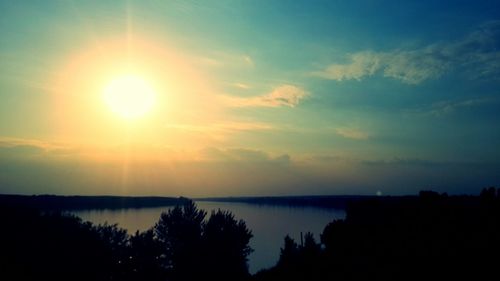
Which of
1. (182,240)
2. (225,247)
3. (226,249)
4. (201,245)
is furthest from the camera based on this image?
(182,240)

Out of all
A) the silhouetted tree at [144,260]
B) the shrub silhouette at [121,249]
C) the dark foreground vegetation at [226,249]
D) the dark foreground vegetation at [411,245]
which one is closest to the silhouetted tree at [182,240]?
the shrub silhouette at [121,249]

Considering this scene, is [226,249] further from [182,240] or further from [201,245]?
[182,240]

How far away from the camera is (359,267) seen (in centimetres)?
3562

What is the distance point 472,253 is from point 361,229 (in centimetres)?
2069

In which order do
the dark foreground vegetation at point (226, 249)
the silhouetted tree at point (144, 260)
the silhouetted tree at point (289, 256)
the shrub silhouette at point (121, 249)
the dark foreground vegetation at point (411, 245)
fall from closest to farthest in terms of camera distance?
1. the dark foreground vegetation at point (411, 245)
2. the dark foreground vegetation at point (226, 249)
3. the shrub silhouette at point (121, 249)
4. the silhouetted tree at point (144, 260)
5. the silhouetted tree at point (289, 256)

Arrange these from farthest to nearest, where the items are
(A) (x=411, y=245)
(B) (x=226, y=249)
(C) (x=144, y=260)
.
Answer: (B) (x=226, y=249) → (C) (x=144, y=260) → (A) (x=411, y=245)

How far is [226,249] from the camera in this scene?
43.4 meters

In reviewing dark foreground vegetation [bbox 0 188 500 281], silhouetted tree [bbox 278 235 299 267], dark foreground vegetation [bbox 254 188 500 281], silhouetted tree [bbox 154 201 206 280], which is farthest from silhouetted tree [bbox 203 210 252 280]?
silhouetted tree [bbox 278 235 299 267]

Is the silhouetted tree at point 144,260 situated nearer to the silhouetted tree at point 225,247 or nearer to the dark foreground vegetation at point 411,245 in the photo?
the silhouetted tree at point 225,247

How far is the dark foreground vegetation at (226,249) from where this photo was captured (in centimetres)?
3244

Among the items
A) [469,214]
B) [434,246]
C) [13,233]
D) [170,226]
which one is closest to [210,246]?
[170,226]

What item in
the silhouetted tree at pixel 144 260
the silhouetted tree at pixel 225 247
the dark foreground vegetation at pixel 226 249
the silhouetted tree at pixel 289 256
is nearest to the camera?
the dark foreground vegetation at pixel 226 249

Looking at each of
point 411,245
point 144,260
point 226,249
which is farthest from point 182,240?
point 411,245

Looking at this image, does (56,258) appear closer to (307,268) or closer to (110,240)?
(110,240)
